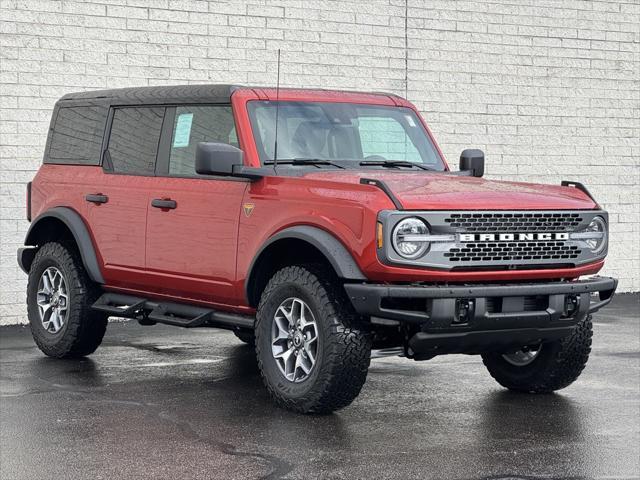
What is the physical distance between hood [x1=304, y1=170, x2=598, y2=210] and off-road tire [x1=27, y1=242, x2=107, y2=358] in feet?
8.61

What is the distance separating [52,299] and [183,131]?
2030mm

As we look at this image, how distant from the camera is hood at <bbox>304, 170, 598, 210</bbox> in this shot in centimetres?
753

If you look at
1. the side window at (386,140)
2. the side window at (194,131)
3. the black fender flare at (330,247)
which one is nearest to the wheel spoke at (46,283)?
the side window at (194,131)

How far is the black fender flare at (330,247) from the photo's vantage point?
7.54m

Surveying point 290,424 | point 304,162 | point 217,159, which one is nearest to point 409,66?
point 304,162

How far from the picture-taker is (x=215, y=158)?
8.16 meters

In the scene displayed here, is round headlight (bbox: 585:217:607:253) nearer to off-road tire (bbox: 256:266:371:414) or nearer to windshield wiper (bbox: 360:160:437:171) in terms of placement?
windshield wiper (bbox: 360:160:437:171)

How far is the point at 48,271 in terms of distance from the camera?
34.1 ft

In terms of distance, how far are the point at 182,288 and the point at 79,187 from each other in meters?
1.57

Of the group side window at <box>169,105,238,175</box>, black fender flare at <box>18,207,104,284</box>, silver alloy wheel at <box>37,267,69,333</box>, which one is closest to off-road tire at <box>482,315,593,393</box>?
side window at <box>169,105,238,175</box>

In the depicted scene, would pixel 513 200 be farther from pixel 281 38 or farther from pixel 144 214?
pixel 281 38

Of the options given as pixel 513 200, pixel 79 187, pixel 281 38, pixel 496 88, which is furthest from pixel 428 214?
pixel 496 88

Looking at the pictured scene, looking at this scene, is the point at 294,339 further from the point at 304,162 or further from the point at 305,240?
the point at 304,162

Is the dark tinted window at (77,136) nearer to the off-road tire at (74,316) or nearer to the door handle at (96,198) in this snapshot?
the door handle at (96,198)
